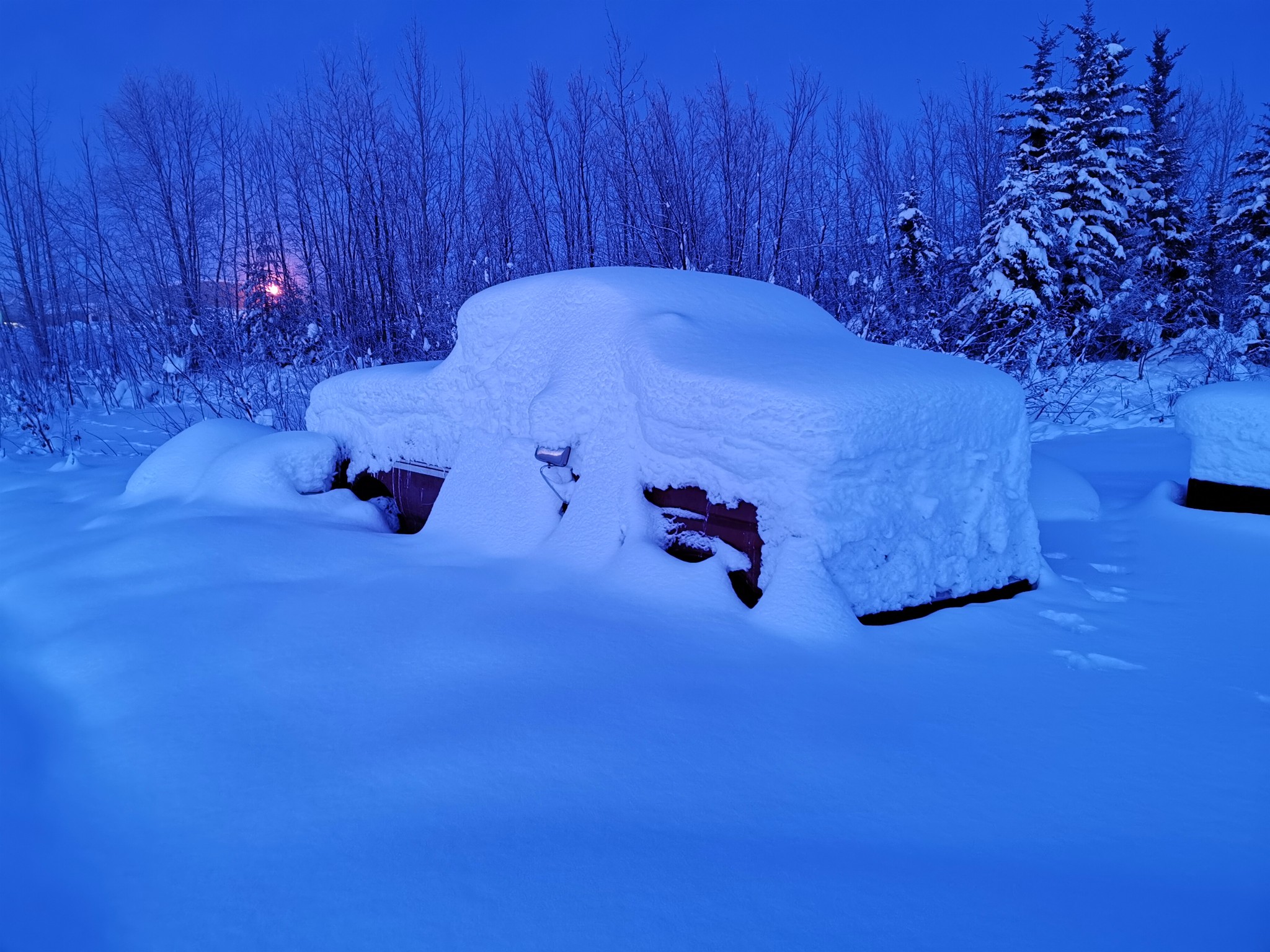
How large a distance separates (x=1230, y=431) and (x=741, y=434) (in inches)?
144

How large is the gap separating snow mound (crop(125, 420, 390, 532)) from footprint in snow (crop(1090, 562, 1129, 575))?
4.21 metres

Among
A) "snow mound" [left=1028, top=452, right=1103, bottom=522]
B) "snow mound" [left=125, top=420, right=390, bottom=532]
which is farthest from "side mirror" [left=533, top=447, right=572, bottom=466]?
"snow mound" [left=1028, top=452, right=1103, bottom=522]

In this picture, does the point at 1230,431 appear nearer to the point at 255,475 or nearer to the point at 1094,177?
the point at 255,475

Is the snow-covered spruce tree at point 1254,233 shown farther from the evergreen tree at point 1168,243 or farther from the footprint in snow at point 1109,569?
the footprint in snow at point 1109,569

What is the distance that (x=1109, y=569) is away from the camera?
3.69 metres

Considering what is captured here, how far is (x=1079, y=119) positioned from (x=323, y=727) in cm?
2290

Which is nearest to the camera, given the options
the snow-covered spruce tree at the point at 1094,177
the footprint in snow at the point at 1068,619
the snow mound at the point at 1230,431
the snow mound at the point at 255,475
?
the footprint in snow at the point at 1068,619

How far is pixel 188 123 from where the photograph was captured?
61.3ft

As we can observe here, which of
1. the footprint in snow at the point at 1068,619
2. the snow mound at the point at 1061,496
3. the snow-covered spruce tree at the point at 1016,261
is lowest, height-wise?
the footprint in snow at the point at 1068,619

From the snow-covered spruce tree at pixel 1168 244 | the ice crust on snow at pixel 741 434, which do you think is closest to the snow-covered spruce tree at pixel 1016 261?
the snow-covered spruce tree at pixel 1168 244

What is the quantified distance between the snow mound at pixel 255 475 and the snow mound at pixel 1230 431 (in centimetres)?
532

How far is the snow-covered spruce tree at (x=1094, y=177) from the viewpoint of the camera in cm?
1780

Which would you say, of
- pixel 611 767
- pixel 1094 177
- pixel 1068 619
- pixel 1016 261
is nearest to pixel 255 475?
pixel 611 767

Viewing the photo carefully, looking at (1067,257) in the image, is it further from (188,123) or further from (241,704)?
(188,123)
